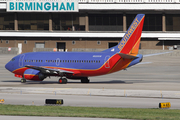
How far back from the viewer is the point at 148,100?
1107 inches

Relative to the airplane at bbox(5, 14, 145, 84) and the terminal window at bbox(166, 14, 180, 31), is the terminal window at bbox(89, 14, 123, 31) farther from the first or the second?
the airplane at bbox(5, 14, 145, 84)

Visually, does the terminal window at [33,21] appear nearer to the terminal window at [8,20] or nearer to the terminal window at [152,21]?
the terminal window at [8,20]

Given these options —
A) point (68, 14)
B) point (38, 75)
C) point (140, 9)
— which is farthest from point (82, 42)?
point (38, 75)

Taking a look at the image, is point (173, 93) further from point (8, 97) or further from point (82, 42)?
point (82, 42)

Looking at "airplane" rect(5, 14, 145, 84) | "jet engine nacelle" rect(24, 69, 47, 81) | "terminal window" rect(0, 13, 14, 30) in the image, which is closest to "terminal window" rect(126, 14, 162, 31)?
"terminal window" rect(0, 13, 14, 30)

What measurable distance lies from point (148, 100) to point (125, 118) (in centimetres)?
812

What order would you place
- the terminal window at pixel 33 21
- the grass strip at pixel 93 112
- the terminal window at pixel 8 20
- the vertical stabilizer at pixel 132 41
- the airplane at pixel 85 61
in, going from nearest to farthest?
the grass strip at pixel 93 112, the airplane at pixel 85 61, the vertical stabilizer at pixel 132 41, the terminal window at pixel 33 21, the terminal window at pixel 8 20

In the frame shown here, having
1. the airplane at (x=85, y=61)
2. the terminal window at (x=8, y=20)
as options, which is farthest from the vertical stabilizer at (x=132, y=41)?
the terminal window at (x=8, y=20)

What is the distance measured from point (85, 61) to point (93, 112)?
18.9 metres

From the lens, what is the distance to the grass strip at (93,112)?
20.9 m

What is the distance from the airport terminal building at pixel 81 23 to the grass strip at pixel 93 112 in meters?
63.9

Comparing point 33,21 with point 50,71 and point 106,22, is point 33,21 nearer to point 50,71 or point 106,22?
point 106,22

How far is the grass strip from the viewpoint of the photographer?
20.9m

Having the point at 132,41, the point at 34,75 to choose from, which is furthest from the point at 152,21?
the point at 34,75
